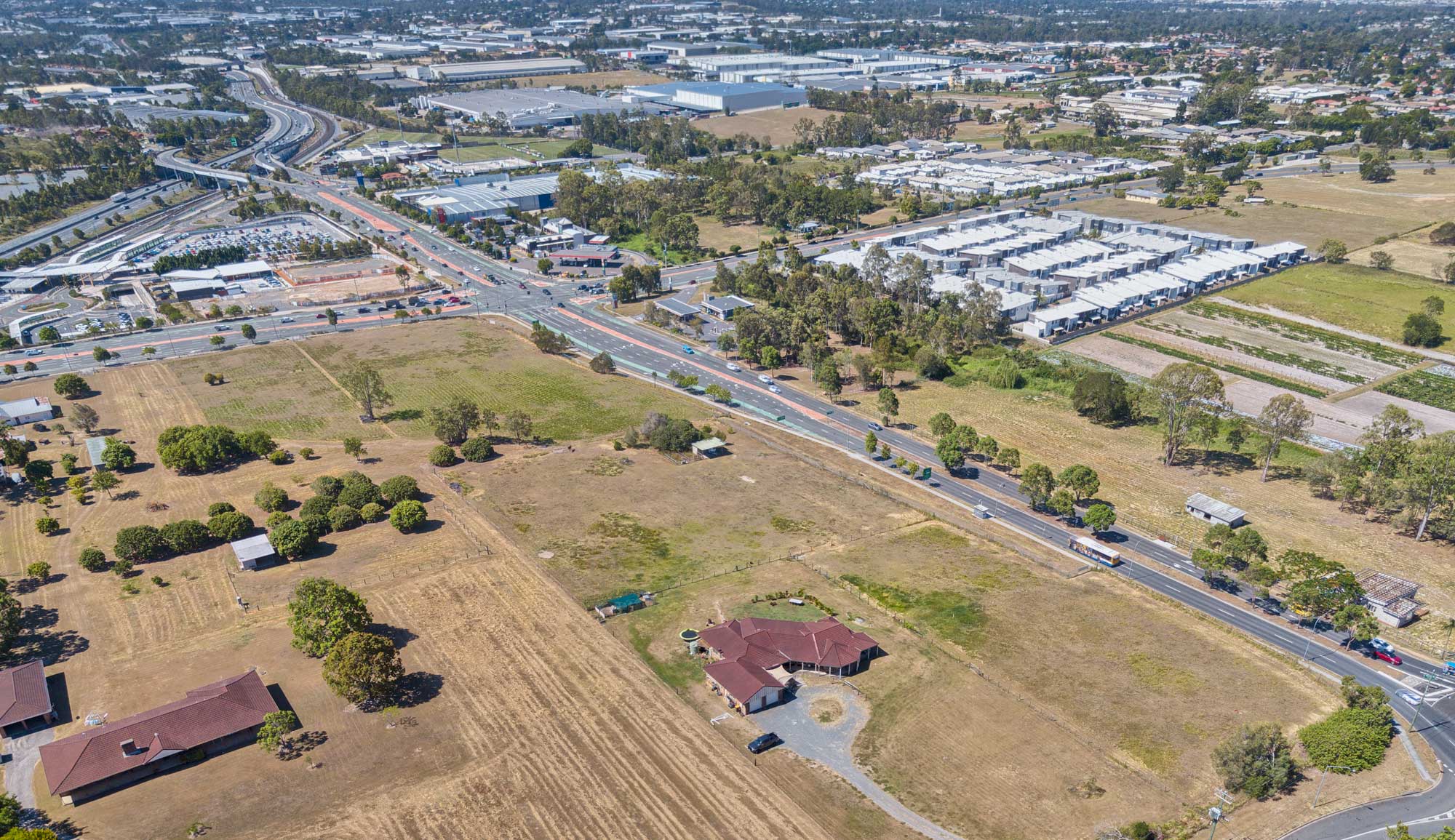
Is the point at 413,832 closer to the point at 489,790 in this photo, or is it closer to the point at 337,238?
the point at 489,790

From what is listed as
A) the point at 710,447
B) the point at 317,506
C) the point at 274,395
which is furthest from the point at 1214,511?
the point at 274,395

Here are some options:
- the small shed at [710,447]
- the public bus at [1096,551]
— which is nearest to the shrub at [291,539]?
the small shed at [710,447]

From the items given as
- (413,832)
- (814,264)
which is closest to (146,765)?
(413,832)

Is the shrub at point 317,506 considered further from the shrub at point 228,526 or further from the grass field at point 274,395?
the grass field at point 274,395

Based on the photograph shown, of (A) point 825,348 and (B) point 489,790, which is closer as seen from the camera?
(B) point 489,790

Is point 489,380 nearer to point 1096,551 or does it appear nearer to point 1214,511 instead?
point 1096,551
